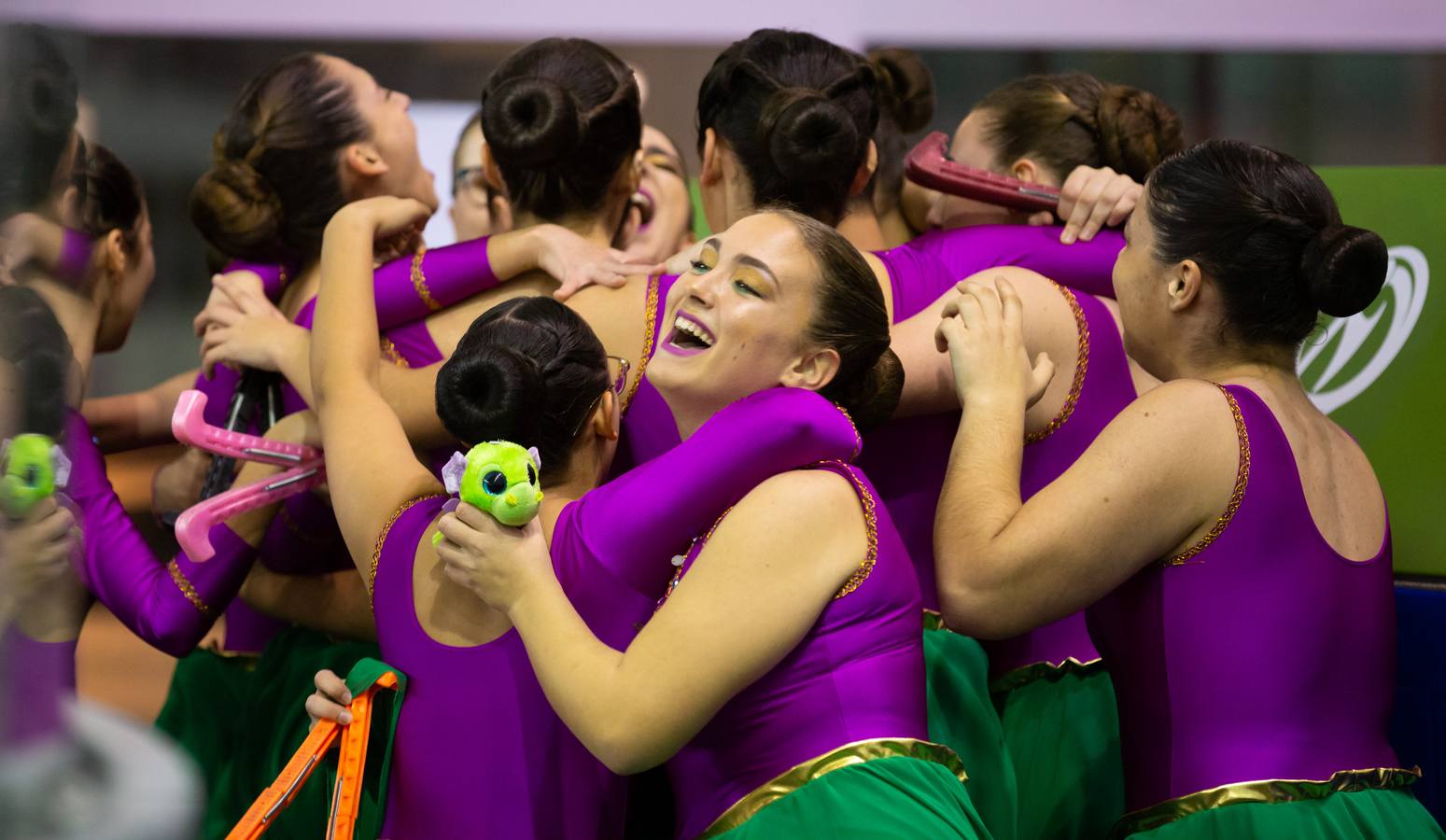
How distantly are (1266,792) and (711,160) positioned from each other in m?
1.08

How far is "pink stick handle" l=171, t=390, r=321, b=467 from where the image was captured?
6.04 ft

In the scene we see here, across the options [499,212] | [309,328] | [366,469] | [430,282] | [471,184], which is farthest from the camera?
[471,184]

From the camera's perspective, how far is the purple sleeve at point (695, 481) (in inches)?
58.9

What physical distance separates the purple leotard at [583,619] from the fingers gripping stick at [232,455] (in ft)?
1.04

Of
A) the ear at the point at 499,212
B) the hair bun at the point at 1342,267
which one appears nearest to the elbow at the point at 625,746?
the hair bun at the point at 1342,267

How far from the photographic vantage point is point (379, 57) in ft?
11.6

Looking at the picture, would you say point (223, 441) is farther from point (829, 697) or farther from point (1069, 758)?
point (1069, 758)

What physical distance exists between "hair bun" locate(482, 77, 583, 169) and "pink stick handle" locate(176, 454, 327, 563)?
50cm


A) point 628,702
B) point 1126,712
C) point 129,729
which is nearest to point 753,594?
point 628,702

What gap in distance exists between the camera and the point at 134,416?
2645 mm

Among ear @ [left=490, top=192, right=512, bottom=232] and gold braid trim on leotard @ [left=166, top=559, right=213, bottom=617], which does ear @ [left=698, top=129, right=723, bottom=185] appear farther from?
gold braid trim on leotard @ [left=166, top=559, right=213, bottom=617]

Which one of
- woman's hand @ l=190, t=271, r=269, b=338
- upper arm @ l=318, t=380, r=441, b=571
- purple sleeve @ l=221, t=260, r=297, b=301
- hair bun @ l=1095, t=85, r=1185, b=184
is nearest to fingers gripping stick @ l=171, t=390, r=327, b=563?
upper arm @ l=318, t=380, r=441, b=571

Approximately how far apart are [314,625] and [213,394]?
39cm

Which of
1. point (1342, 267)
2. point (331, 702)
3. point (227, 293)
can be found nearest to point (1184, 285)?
point (1342, 267)
